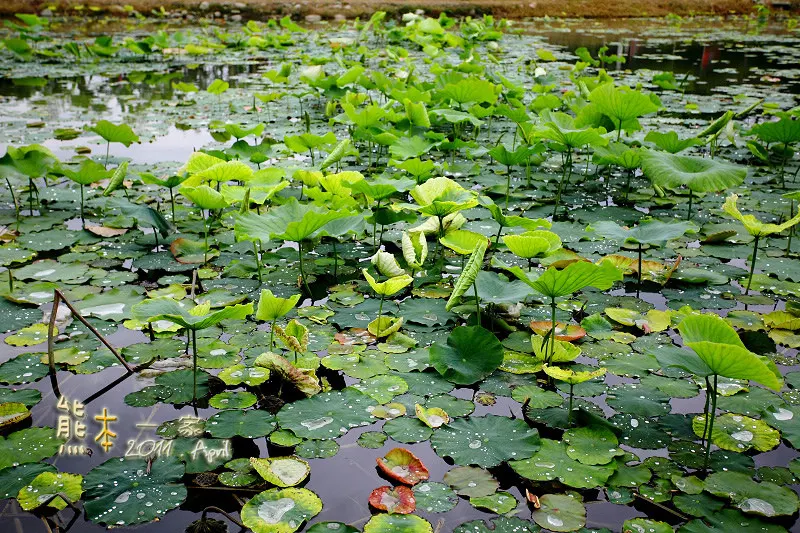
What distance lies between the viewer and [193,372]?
174 cm

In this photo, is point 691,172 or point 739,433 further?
point 691,172

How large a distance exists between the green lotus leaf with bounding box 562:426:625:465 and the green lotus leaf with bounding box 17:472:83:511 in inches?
41.2

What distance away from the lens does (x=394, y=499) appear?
131 cm

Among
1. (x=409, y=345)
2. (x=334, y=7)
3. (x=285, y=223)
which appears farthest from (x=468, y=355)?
(x=334, y=7)

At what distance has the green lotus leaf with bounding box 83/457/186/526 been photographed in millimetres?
1253

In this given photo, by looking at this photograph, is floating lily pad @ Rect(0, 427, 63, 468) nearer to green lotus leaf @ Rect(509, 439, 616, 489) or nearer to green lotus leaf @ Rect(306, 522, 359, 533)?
A: green lotus leaf @ Rect(306, 522, 359, 533)

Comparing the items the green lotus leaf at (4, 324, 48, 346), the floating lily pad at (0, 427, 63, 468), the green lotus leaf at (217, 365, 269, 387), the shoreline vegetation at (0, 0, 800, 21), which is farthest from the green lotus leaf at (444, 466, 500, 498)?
the shoreline vegetation at (0, 0, 800, 21)

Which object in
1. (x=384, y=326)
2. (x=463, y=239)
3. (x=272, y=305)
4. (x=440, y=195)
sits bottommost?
(x=384, y=326)

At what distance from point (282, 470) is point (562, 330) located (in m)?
0.96

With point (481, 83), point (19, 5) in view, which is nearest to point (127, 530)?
point (481, 83)

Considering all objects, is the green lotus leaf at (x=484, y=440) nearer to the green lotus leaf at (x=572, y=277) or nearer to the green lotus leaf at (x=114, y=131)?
the green lotus leaf at (x=572, y=277)

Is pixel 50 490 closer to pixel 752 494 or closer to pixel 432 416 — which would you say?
pixel 432 416

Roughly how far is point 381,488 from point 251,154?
7.64ft

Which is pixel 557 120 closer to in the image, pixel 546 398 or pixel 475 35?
pixel 546 398
